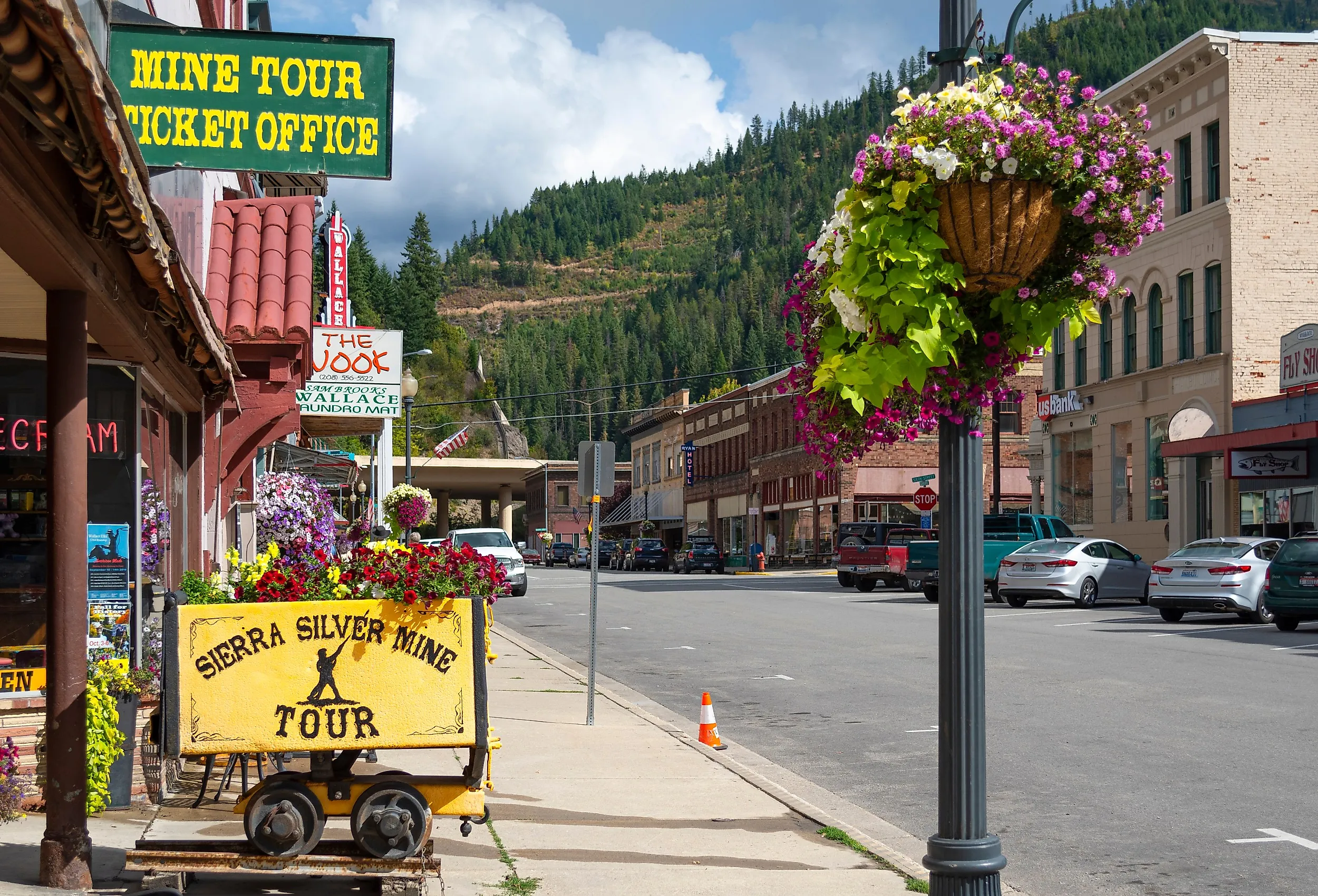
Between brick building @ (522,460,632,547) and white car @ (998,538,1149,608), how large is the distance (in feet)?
255

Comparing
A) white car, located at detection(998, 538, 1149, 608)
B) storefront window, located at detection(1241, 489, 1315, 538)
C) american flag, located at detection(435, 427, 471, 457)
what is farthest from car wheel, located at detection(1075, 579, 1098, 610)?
american flag, located at detection(435, 427, 471, 457)

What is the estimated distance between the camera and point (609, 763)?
10.1 metres

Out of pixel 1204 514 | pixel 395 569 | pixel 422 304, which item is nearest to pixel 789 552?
pixel 1204 514

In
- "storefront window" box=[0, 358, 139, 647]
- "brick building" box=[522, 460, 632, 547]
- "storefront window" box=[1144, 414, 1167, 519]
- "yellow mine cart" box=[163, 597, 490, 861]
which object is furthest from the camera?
"brick building" box=[522, 460, 632, 547]

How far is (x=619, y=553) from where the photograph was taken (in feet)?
246

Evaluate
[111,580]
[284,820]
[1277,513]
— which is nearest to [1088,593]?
[1277,513]

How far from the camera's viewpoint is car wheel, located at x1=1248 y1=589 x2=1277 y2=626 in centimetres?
2298

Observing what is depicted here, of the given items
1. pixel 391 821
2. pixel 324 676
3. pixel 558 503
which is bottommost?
pixel 391 821

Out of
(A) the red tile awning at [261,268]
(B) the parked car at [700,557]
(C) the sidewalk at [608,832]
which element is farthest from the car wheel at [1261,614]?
(B) the parked car at [700,557]

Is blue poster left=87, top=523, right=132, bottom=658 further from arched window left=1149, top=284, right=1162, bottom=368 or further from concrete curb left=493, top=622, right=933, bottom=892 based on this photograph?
arched window left=1149, top=284, right=1162, bottom=368

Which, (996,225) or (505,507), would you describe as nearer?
(996,225)

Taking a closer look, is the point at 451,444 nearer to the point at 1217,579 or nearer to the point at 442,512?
the point at 1217,579

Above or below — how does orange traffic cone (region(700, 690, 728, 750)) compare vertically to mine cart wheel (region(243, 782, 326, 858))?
below

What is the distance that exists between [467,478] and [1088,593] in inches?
3123
